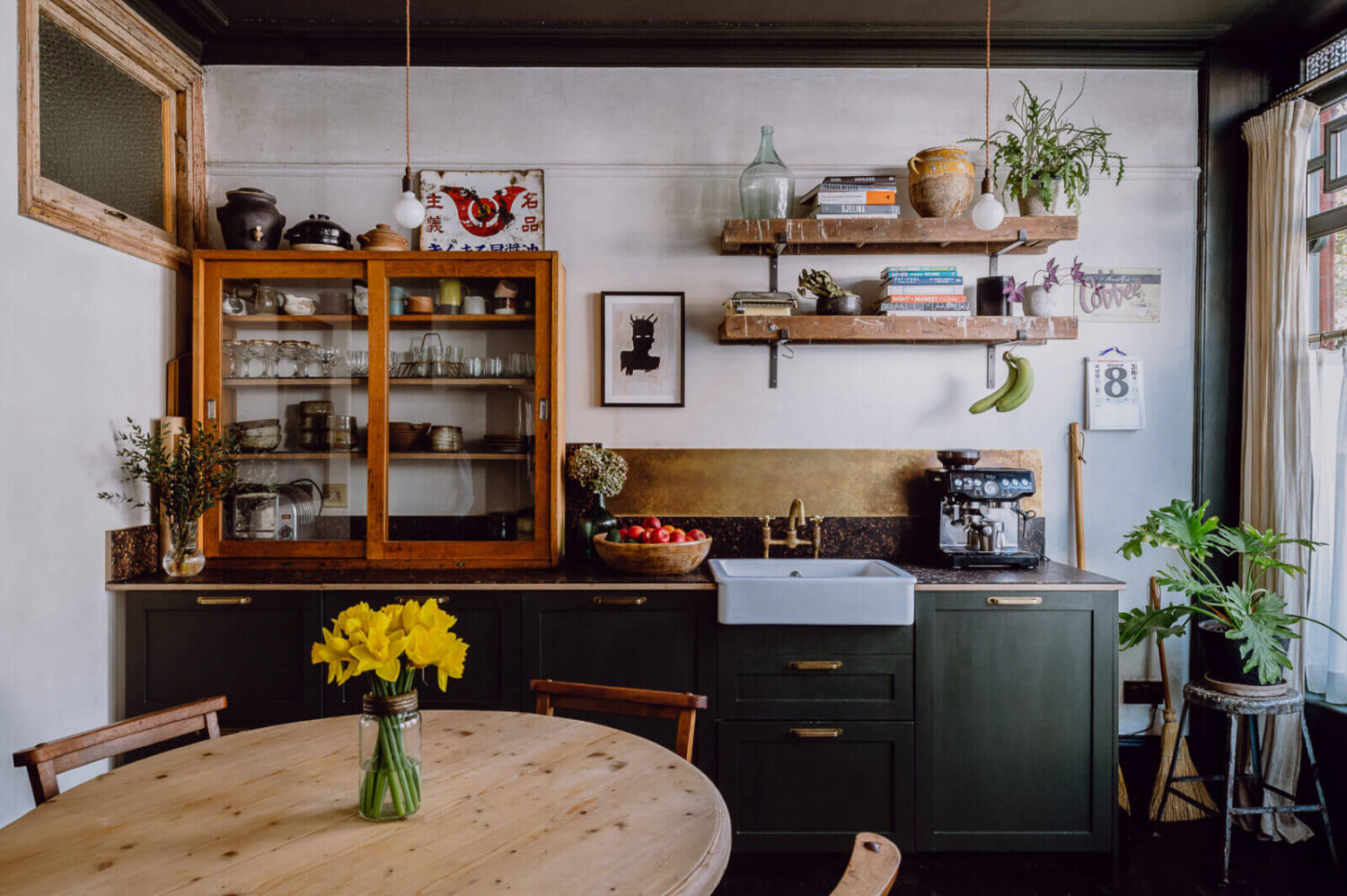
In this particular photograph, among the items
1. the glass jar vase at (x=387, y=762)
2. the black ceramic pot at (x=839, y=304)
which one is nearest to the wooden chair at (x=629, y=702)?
the glass jar vase at (x=387, y=762)

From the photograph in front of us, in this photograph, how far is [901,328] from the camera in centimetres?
297

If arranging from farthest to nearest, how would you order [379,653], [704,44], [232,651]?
[704,44] → [232,651] → [379,653]

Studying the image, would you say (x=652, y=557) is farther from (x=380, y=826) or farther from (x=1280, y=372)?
(x=1280, y=372)

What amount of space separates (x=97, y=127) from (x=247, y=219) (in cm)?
52

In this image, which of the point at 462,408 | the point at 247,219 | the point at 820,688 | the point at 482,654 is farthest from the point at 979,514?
the point at 247,219

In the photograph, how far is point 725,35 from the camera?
3139 millimetres

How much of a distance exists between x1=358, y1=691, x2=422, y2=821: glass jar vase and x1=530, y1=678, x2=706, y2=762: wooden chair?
51 centimetres

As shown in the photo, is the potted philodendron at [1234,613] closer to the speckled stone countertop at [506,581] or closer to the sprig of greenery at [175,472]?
the speckled stone countertop at [506,581]

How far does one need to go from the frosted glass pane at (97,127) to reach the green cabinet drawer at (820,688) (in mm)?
2720

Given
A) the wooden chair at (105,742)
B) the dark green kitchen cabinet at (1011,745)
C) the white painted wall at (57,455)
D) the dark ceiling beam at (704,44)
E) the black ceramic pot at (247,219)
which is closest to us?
the wooden chair at (105,742)

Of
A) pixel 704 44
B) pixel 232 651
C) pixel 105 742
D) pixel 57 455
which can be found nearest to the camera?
pixel 105 742

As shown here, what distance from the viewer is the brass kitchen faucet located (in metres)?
3.09

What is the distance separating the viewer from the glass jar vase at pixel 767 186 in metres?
3.03

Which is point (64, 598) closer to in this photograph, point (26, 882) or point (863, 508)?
point (26, 882)
